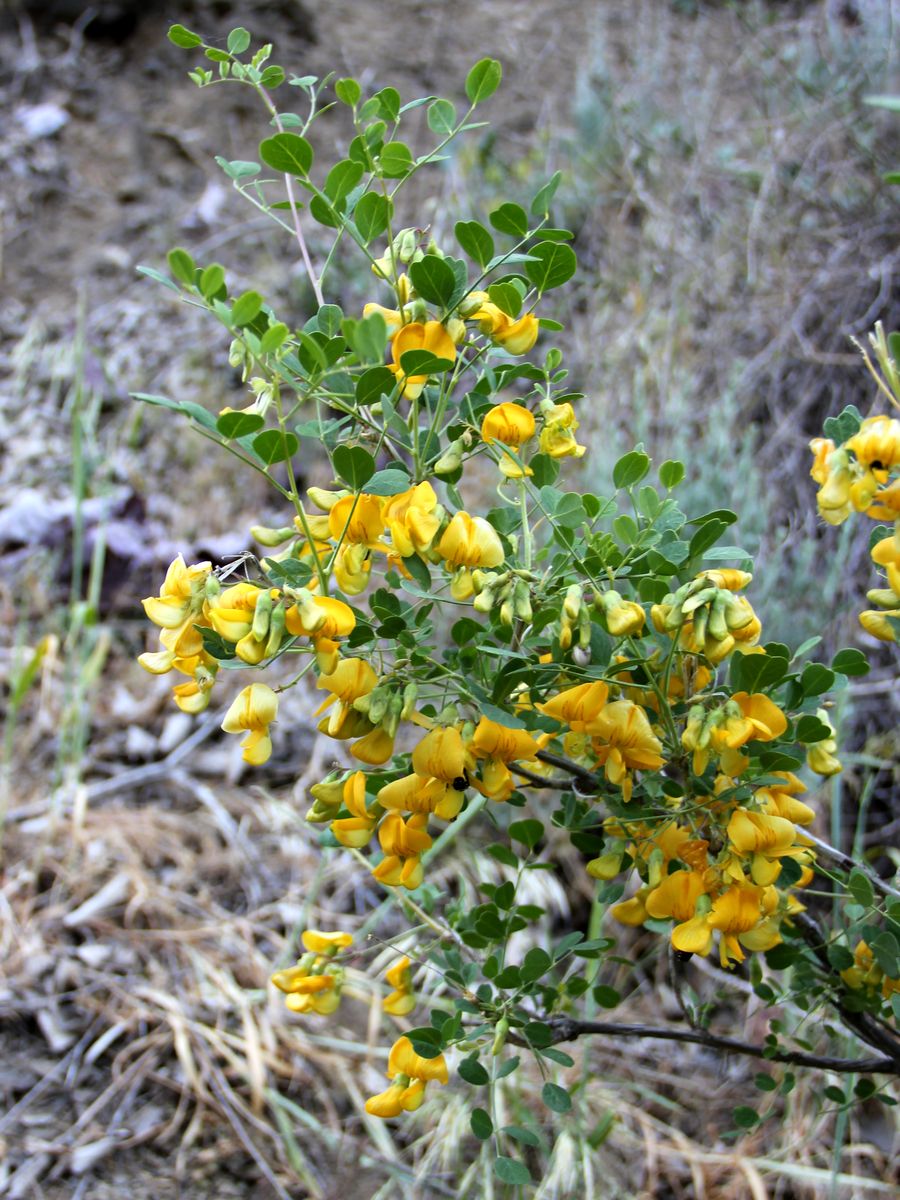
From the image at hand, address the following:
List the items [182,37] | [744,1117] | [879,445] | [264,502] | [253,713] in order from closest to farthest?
[879,445]
[253,713]
[182,37]
[744,1117]
[264,502]

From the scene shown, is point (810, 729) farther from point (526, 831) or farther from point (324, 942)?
point (324, 942)

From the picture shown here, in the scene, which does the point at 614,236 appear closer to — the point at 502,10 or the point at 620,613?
the point at 502,10

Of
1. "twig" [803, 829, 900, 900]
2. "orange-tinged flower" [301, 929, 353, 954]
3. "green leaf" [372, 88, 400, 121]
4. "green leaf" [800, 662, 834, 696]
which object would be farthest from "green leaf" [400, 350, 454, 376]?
"orange-tinged flower" [301, 929, 353, 954]

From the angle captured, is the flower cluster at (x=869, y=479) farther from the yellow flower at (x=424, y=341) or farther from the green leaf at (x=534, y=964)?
the green leaf at (x=534, y=964)

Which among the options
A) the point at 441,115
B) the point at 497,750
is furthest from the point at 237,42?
the point at 497,750

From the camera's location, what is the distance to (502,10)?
435 cm

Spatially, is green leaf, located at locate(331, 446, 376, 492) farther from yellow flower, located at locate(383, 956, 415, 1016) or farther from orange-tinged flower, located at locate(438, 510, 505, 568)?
yellow flower, located at locate(383, 956, 415, 1016)

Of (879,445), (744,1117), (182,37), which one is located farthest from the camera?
(744,1117)

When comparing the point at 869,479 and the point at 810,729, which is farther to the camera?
the point at 810,729

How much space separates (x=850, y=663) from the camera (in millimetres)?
759

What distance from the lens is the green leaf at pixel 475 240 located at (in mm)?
717

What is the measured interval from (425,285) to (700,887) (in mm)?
453

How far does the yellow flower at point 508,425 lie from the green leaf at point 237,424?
0.16 meters

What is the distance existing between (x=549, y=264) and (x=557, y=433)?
118mm
